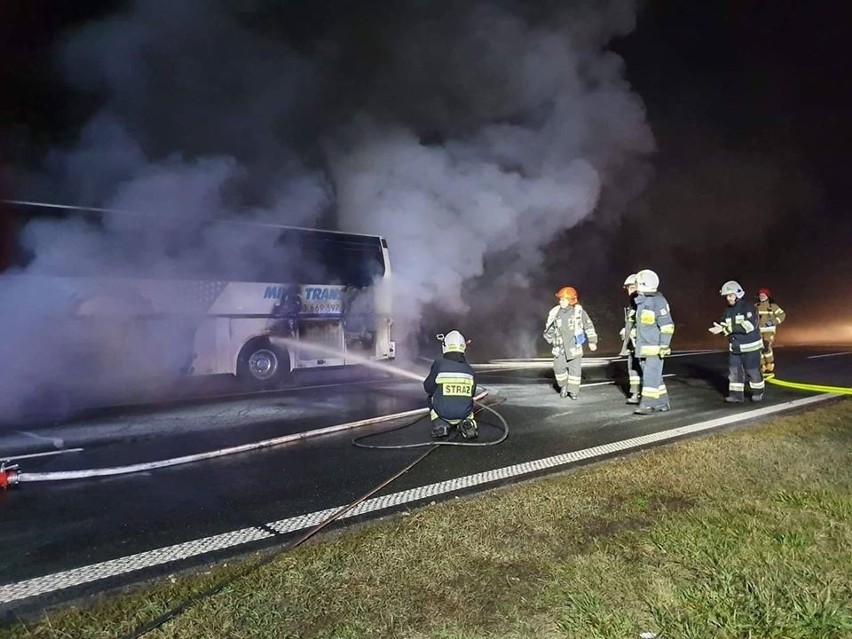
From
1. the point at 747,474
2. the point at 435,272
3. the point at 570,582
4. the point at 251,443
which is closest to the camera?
the point at 570,582

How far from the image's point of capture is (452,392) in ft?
22.0

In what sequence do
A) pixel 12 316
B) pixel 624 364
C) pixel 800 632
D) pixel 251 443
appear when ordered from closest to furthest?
pixel 800 632, pixel 251 443, pixel 12 316, pixel 624 364

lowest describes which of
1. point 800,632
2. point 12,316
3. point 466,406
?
point 800,632

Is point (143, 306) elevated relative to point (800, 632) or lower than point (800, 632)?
elevated

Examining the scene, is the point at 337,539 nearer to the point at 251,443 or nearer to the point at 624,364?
the point at 251,443

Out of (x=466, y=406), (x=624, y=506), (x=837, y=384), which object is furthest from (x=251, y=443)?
(x=837, y=384)

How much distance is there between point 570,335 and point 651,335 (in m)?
1.51

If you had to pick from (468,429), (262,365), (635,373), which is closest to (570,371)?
(635,373)

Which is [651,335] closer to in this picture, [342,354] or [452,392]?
[452,392]

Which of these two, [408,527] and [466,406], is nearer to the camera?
[408,527]

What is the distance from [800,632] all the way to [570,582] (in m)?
1.02

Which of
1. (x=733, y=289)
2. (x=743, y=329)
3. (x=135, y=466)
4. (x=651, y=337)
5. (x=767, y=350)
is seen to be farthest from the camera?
(x=767, y=350)

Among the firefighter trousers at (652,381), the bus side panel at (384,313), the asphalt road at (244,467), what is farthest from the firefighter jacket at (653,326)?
the bus side panel at (384,313)

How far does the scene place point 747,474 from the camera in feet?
17.3
